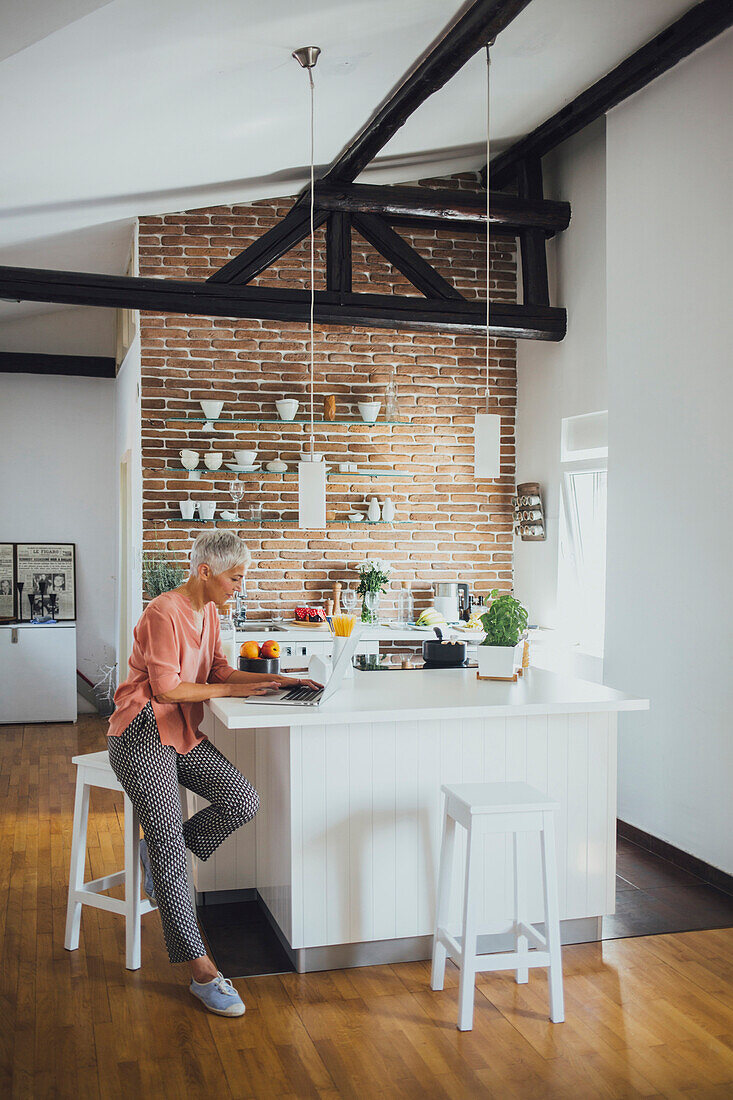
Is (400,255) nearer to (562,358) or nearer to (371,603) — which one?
(562,358)

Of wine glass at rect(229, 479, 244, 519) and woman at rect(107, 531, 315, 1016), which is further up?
wine glass at rect(229, 479, 244, 519)

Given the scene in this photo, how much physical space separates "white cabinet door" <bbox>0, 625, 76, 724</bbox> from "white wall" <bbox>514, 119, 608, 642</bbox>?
Result: 12.2 ft

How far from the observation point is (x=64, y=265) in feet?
23.0

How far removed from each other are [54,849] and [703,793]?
2.95 meters

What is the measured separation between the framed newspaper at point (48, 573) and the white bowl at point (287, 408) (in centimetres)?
330

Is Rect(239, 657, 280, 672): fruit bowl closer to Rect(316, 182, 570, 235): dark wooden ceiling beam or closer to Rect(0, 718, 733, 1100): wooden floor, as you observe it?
Rect(0, 718, 733, 1100): wooden floor

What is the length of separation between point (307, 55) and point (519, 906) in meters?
3.39

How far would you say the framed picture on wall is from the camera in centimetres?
867

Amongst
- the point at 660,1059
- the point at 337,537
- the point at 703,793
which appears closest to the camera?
the point at 660,1059

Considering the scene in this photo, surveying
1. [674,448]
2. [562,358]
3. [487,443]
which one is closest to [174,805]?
[487,443]

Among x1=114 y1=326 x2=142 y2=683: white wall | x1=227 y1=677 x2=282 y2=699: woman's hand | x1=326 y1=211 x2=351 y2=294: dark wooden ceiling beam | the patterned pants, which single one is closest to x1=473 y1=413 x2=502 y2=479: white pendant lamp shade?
x1=326 y1=211 x2=351 y2=294: dark wooden ceiling beam

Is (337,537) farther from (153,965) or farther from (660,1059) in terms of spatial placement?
(660,1059)

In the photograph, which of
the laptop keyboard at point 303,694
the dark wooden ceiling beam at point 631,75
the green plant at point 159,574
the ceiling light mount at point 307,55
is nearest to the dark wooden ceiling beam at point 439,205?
the dark wooden ceiling beam at point 631,75

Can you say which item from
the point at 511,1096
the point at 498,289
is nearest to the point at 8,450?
the point at 498,289
